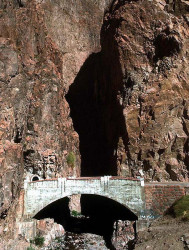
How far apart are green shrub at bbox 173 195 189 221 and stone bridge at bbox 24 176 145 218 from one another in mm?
3689

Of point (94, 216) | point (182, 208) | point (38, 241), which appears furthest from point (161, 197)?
point (94, 216)

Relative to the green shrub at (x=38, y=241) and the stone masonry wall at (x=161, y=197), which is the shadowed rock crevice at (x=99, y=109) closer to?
the stone masonry wall at (x=161, y=197)

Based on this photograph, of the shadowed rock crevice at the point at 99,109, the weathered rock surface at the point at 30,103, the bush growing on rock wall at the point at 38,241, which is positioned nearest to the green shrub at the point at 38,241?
the bush growing on rock wall at the point at 38,241

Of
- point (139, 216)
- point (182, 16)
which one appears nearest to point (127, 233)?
point (139, 216)

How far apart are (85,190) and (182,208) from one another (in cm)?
1035

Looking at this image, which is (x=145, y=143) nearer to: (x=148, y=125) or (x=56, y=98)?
(x=148, y=125)

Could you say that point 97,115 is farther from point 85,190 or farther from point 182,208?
point 182,208

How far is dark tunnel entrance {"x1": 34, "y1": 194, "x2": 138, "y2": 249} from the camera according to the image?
41.7m

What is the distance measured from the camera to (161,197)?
3659 centimetres

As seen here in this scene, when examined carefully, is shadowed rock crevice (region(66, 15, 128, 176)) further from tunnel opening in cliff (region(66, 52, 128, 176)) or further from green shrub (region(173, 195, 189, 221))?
green shrub (region(173, 195, 189, 221))

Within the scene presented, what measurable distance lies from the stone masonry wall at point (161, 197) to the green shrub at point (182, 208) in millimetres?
894

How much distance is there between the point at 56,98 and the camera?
162 ft

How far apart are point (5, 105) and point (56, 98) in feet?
53.7

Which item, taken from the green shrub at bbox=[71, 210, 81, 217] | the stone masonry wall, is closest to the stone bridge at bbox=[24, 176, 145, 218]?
the stone masonry wall
